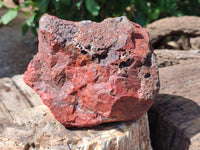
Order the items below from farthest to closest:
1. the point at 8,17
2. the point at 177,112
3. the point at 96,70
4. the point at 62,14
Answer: the point at 8,17
the point at 62,14
the point at 177,112
the point at 96,70

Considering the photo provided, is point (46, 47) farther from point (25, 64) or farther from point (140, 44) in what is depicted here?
point (25, 64)

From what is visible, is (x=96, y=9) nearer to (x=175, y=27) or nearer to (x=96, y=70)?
(x=175, y=27)

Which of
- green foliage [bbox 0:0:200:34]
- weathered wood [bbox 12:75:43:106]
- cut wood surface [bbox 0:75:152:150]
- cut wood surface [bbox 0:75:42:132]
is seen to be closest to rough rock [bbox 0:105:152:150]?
cut wood surface [bbox 0:75:152:150]

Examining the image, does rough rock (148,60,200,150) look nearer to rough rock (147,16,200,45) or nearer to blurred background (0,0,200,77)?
blurred background (0,0,200,77)

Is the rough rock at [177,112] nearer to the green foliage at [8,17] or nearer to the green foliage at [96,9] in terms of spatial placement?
the green foliage at [96,9]

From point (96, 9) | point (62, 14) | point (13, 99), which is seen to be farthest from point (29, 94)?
point (96, 9)

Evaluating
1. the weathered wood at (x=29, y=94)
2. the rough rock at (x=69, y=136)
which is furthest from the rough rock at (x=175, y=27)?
the rough rock at (x=69, y=136)
